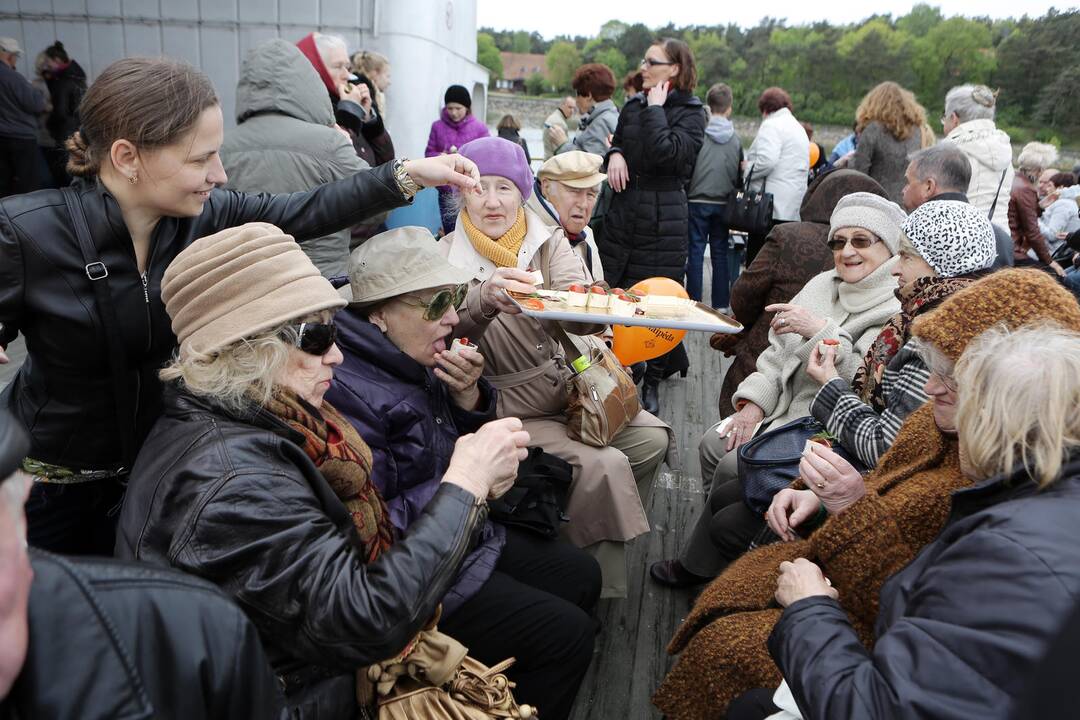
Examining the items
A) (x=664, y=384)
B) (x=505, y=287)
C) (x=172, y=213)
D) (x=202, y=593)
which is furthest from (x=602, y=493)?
(x=664, y=384)

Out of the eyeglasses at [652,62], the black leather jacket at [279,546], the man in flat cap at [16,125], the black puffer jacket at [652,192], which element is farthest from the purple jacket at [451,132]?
the black leather jacket at [279,546]

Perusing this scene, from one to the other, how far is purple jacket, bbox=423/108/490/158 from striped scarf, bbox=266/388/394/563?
490 centimetres

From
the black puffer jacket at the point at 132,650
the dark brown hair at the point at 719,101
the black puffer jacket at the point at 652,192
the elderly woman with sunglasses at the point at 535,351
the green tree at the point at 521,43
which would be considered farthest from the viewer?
the green tree at the point at 521,43

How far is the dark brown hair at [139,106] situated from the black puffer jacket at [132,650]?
125cm

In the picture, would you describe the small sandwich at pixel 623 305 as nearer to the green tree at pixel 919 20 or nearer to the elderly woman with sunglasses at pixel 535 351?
the elderly woman with sunglasses at pixel 535 351

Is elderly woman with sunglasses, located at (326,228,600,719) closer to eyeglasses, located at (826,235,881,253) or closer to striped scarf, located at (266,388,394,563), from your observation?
striped scarf, located at (266,388,394,563)

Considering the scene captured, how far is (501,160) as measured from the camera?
305 centimetres

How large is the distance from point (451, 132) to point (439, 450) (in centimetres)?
468

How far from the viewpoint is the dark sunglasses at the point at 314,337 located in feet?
5.49

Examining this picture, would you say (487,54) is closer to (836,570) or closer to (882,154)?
(882,154)

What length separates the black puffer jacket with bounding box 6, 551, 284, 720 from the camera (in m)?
0.82

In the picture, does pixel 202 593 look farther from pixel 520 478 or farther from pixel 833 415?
pixel 833 415

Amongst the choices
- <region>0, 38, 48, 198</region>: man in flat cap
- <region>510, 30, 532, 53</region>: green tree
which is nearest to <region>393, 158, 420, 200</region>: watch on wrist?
<region>0, 38, 48, 198</region>: man in flat cap

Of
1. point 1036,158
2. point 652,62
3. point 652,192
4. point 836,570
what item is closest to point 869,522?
point 836,570
